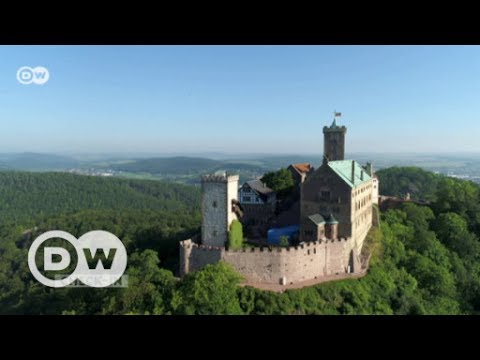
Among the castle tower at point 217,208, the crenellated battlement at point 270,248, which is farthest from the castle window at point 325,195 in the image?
the castle tower at point 217,208

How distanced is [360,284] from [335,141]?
14.1m

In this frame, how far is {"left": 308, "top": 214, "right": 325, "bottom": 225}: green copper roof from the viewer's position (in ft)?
83.0

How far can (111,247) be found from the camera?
38.0 m

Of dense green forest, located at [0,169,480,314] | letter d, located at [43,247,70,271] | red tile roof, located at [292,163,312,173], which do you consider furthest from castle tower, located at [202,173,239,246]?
letter d, located at [43,247,70,271]

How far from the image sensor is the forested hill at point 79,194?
267 feet

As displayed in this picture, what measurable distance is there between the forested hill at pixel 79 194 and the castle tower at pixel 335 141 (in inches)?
1809

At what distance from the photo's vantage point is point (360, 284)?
23547 mm

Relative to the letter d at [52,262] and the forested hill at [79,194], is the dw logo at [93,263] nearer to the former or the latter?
the letter d at [52,262]

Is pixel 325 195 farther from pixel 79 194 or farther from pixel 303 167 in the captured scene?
pixel 79 194

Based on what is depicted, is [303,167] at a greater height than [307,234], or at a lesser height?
greater

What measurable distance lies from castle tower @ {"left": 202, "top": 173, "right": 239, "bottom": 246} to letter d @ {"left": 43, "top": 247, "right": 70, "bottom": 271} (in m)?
19.1

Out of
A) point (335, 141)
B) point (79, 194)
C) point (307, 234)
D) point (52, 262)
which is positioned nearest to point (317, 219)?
point (307, 234)
